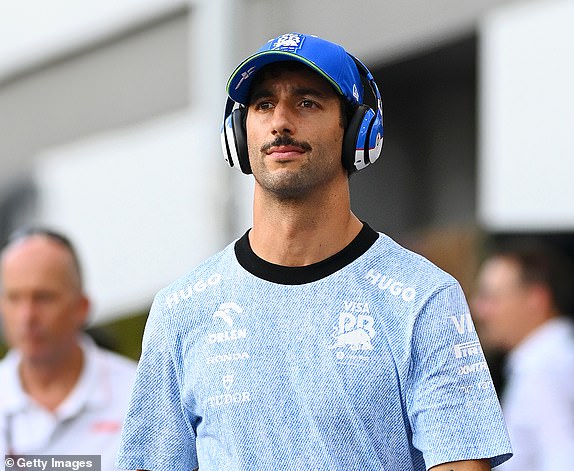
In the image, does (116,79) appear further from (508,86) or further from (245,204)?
(508,86)

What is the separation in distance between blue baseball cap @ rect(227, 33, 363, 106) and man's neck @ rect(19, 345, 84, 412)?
9.76 ft

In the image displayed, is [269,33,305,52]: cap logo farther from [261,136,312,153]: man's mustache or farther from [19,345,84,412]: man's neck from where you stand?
[19,345,84,412]: man's neck

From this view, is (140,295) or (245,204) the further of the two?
(140,295)

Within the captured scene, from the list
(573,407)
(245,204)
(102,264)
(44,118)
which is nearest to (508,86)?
(245,204)

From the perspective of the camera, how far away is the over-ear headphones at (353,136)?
3.33 meters

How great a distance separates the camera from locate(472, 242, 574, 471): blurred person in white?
6.92m

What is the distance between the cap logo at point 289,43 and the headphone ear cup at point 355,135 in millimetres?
237

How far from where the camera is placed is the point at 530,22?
9531 mm

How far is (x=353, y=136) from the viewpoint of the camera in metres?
3.32

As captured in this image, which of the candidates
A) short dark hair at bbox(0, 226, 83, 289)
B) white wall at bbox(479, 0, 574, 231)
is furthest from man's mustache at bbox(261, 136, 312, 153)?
white wall at bbox(479, 0, 574, 231)

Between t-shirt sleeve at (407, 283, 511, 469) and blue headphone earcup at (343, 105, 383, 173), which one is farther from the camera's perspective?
blue headphone earcup at (343, 105, 383, 173)

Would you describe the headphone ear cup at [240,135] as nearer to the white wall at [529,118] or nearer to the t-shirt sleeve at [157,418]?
the t-shirt sleeve at [157,418]

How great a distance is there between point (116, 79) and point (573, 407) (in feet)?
21.8

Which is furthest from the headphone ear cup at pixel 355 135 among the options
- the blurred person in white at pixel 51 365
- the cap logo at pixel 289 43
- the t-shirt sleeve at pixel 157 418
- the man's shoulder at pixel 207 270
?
the blurred person in white at pixel 51 365
